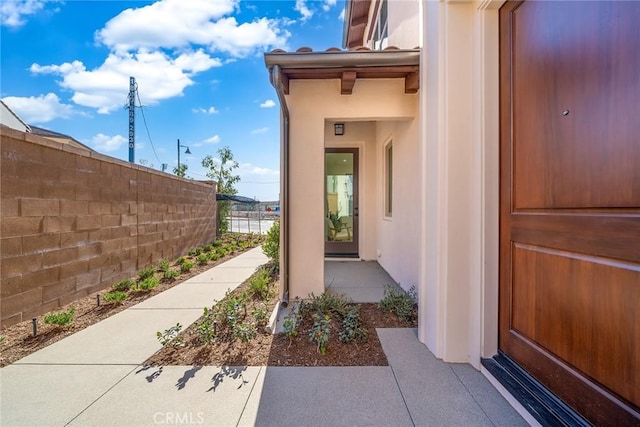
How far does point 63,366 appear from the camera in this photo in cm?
216

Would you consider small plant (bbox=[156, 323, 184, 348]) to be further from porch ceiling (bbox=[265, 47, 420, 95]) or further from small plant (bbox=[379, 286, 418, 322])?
porch ceiling (bbox=[265, 47, 420, 95])

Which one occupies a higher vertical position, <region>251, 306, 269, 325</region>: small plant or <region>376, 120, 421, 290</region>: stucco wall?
<region>376, 120, 421, 290</region>: stucco wall

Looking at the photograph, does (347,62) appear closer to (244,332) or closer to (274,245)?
(244,332)

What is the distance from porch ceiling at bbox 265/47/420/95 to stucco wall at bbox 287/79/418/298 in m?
0.30

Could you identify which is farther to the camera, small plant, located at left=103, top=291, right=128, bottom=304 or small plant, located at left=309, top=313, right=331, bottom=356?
small plant, located at left=103, top=291, right=128, bottom=304

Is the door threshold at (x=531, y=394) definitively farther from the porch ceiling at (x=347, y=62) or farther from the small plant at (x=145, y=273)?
the small plant at (x=145, y=273)

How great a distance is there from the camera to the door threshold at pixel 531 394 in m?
1.43

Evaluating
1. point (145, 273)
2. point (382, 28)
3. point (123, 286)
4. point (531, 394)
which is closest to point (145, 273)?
point (145, 273)

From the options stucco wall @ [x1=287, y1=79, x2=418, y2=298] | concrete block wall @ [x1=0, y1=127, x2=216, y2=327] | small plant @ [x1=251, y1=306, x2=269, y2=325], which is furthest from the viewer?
stucco wall @ [x1=287, y1=79, x2=418, y2=298]

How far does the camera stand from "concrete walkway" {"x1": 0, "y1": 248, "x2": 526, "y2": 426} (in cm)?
164

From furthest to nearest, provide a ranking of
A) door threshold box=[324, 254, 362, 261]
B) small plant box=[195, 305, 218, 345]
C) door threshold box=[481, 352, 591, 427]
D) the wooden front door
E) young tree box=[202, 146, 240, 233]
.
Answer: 1. young tree box=[202, 146, 240, 233]
2. door threshold box=[324, 254, 362, 261]
3. small plant box=[195, 305, 218, 345]
4. door threshold box=[481, 352, 591, 427]
5. the wooden front door

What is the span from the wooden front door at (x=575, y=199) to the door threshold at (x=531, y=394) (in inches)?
2.4

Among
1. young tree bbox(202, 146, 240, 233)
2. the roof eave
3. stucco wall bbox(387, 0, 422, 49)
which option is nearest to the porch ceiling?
the roof eave

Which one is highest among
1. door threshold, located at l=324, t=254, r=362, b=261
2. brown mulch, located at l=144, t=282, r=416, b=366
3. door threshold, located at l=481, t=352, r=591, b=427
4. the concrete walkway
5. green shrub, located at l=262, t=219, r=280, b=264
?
green shrub, located at l=262, t=219, r=280, b=264
